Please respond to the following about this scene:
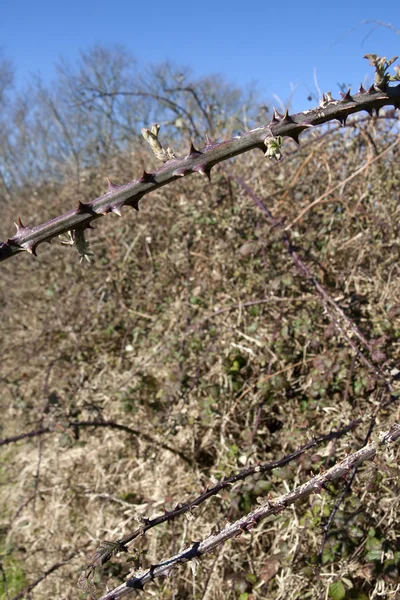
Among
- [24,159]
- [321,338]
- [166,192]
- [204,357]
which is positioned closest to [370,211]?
[321,338]

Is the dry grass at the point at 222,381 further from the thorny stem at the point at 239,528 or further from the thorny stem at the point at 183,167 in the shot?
the thorny stem at the point at 183,167

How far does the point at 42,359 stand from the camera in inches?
163

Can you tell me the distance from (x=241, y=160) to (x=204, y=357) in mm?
1856

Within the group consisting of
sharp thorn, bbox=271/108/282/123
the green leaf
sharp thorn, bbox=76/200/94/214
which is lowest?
the green leaf

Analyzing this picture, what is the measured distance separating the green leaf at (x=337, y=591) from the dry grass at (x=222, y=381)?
40 mm

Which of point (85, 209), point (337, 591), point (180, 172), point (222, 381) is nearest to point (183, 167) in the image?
point (180, 172)

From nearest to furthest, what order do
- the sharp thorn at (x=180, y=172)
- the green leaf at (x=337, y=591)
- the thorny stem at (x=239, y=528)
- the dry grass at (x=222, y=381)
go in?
the sharp thorn at (x=180, y=172) < the thorny stem at (x=239, y=528) < the green leaf at (x=337, y=591) < the dry grass at (x=222, y=381)

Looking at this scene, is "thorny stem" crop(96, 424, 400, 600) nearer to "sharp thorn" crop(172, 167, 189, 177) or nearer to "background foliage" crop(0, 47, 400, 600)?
"background foliage" crop(0, 47, 400, 600)

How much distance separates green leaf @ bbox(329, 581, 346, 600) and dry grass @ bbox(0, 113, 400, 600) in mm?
40

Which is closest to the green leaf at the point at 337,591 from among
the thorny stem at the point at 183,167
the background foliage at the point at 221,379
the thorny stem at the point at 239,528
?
the background foliage at the point at 221,379

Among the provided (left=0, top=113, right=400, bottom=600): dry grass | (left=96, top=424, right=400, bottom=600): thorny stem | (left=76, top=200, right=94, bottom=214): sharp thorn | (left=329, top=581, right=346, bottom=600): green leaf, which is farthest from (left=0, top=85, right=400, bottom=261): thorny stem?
(left=329, top=581, right=346, bottom=600): green leaf

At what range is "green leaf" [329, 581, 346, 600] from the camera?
69.6 inches

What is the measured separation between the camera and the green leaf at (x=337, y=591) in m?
1.77

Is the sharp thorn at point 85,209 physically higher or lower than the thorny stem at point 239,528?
higher
